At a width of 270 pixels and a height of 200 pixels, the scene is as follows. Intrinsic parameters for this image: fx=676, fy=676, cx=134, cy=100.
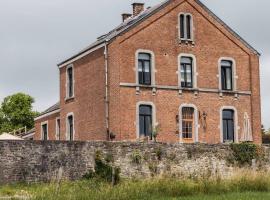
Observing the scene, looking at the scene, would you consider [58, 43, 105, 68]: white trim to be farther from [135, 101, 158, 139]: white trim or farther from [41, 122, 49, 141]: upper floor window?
[41, 122, 49, 141]: upper floor window

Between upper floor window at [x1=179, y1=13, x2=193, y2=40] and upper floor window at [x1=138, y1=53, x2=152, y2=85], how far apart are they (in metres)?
2.68

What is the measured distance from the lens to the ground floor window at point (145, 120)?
1499 inches

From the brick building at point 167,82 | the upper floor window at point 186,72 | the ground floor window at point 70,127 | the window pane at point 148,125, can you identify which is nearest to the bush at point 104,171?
the brick building at point 167,82

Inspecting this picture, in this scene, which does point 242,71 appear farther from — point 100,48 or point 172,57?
point 100,48

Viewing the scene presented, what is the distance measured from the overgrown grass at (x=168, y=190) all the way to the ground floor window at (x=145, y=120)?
1266 cm

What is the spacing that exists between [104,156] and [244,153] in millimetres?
8058

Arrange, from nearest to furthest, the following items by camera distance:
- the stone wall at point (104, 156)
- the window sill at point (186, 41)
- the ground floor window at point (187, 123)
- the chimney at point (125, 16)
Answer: the stone wall at point (104, 156)
the ground floor window at point (187, 123)
the window sill at point (186, 41)
the chimney at point (125, 16)

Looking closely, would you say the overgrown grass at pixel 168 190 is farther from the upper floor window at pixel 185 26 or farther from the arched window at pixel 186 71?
the upper floor window at pixel 185 26

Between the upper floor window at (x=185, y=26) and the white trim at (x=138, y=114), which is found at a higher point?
the upper floor window at (x=185, y=26)

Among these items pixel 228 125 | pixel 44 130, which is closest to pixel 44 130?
pixel 44 130

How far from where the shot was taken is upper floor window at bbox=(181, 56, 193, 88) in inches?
1566

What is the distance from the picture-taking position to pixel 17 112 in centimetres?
7081

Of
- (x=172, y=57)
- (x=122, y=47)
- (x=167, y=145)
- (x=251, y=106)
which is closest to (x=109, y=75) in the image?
(x=122, y=47)

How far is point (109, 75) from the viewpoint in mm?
37719
